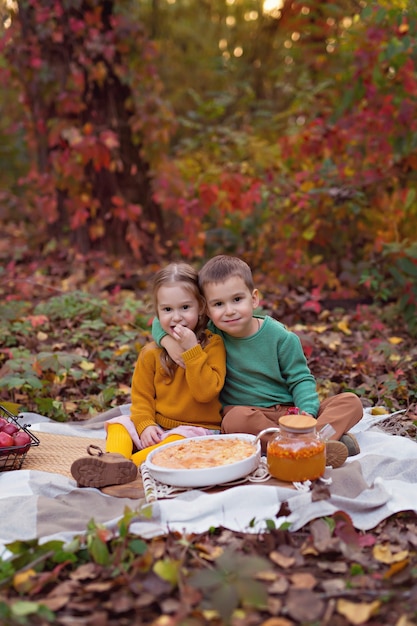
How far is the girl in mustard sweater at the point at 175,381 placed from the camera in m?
3.24

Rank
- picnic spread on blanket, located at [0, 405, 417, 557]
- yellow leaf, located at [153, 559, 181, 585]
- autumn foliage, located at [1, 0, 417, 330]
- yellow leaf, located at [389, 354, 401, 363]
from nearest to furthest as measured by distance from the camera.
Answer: yellow leaf, located at [153, 559, 181, 585] → picnic spread on blanket, located at [0, 405, 417, 557] → yellow leaf, located at [389, 354, 401, 363] → autumn foliage, located at [1, 0, 417, 330]

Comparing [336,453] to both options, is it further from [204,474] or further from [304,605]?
[304,605]

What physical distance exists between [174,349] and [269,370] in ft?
1.67

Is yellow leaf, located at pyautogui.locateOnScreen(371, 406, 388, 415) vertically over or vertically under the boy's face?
under

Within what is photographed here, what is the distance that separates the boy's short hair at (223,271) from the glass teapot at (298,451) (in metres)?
0.78

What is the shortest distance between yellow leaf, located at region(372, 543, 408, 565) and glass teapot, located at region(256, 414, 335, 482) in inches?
17.4

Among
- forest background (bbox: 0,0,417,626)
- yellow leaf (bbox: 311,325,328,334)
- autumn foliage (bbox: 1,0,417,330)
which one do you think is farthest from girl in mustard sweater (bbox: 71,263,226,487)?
autumn foliage (bbox: 1,0,417,330)

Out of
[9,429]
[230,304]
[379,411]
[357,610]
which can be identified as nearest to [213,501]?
[357,610]

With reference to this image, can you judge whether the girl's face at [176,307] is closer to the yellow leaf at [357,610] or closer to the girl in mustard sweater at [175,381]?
the girl in mustard sweater at [175,381]

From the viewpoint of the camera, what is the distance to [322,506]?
8.63 feet

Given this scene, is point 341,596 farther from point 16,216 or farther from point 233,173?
point 16,216

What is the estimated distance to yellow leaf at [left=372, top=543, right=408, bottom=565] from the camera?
2365 millimetres

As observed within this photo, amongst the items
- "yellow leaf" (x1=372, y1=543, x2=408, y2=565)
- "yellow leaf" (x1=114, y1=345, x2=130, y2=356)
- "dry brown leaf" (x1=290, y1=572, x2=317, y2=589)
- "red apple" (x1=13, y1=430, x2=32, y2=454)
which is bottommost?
"yellow leaf" (x1=114, y1=345, x2=130, y2=356)

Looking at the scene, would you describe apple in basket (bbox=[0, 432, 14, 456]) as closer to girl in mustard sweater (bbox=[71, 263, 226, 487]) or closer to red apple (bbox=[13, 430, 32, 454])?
red apple (bbox=[13, 430, 32, 454])
